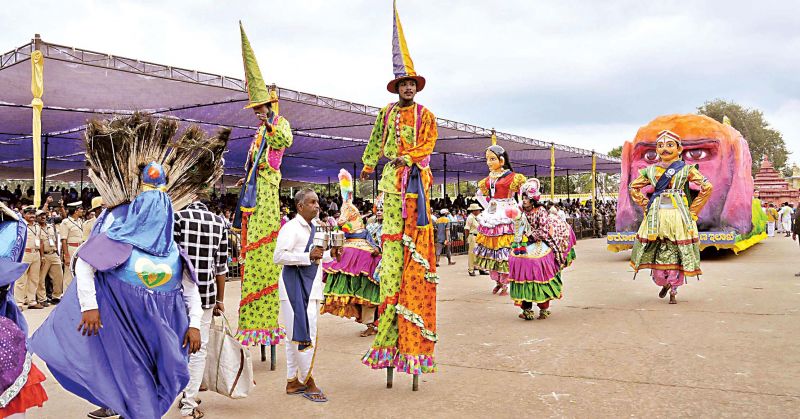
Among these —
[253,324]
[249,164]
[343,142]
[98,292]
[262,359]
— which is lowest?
[262,359]

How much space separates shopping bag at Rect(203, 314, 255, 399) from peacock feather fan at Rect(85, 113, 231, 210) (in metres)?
0.97

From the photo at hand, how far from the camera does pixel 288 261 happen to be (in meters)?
4.50

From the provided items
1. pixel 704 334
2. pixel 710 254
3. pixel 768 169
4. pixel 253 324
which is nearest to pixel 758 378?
pixel 704 334

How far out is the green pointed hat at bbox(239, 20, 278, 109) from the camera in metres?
5.49

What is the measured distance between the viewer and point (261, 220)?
5.52 metres

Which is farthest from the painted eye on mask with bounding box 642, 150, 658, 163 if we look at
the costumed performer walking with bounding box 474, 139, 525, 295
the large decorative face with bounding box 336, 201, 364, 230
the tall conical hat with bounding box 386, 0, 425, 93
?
the tall conical hat with bounding box 386, 0, 425, 93

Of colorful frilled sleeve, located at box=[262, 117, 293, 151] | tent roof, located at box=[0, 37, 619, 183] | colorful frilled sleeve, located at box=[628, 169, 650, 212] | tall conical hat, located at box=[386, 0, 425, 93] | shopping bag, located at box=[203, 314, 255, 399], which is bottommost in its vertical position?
shopping bag, located at box=[203, 314, 255, 399]

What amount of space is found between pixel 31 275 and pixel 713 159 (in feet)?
46.9

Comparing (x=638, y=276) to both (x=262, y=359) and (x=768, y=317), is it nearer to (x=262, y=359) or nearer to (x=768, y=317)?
(x=768, y=317)

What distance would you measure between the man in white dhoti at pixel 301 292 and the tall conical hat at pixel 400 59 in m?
1.18

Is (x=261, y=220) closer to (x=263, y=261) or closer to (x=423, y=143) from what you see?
(x=263, y=261)

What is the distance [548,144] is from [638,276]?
11.7m

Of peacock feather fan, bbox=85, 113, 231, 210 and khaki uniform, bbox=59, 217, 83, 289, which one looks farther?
khaki uniform, bbox=59, 217, 83, 289

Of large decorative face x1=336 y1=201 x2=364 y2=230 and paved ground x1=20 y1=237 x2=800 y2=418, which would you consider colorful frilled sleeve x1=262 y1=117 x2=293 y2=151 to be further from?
paved ground x1=20 y1=237 x2=800 y2=418
